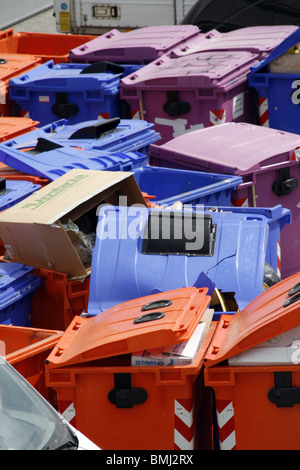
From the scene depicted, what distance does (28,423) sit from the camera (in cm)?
323

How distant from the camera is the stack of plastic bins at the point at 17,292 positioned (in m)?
5.22

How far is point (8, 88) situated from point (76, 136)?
224 cm

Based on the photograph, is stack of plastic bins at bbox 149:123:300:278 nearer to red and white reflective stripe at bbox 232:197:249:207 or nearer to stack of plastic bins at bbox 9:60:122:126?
red and white reflective stripe at bbox 232:197:249:207

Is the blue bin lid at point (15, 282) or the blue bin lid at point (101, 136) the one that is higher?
the blue bin lid at point (101, 136)

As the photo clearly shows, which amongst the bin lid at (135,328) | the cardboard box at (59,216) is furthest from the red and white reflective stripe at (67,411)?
the cardboard box at (59,216)

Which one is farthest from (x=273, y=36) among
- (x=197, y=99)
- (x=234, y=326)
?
(x=234, y=326)

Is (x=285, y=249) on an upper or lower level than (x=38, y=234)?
lower

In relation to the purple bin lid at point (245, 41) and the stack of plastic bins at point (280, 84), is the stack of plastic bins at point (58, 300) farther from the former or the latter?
the purple bin lid at point (245, 41)

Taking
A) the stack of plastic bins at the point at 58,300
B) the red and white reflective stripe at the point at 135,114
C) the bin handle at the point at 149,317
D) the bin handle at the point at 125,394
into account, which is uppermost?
the bin handle at the point at 149,317

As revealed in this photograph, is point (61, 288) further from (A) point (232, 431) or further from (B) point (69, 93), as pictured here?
(B) point (69, 93)

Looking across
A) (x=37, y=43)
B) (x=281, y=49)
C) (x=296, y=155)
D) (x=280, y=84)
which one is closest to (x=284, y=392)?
(x=296, y=155)

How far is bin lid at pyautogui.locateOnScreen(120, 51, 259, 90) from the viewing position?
8406 mm

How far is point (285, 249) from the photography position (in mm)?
6812

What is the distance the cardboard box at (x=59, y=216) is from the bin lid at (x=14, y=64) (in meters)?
3.85
